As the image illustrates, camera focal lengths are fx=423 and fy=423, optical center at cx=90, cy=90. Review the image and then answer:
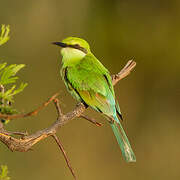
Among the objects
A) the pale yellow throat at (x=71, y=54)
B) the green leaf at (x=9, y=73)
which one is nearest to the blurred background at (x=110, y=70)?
the pale yellow throat at (x=71, y=54)

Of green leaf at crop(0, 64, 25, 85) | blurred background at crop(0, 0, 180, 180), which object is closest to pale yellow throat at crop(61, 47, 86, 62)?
green leaf at crop(0, 64, 25, 85)

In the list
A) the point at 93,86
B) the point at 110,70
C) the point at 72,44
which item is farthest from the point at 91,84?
the point at 110,70

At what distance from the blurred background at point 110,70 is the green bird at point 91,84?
1.59 metres

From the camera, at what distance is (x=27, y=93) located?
3.52 metres

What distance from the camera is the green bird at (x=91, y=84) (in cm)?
161

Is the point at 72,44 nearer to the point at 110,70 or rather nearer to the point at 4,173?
the point at 4,173

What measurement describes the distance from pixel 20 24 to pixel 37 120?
87 centimetres

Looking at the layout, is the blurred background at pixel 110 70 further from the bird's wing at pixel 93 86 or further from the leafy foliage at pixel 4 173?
the leafy foliage at pixel 4 173

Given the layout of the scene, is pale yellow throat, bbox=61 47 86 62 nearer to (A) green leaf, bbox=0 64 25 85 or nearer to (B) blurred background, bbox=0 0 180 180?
(A) green leaf, bbox=0 64 25 85

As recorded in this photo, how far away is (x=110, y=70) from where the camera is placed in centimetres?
353

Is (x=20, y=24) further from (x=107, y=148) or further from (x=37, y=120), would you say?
(x=107, y=148)

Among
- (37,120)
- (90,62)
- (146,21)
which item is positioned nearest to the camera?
(90,62)

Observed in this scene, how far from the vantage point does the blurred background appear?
11.5 ft

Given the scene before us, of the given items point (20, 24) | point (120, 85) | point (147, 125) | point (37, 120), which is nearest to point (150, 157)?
point (147, 125)
